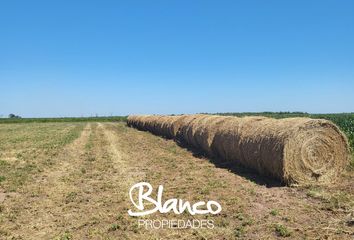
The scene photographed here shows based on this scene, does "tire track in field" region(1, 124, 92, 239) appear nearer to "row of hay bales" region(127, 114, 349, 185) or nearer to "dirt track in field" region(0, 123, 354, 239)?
"dirt track in field" region(0, 123, 354, 239)

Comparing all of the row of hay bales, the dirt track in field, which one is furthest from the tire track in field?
the row of hay bales

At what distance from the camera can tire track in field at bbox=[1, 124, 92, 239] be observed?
8.37 m

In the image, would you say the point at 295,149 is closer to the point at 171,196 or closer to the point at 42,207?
the point at 171,196

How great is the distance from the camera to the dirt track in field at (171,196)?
311 inches

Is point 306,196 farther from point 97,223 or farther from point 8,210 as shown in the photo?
point 8,210

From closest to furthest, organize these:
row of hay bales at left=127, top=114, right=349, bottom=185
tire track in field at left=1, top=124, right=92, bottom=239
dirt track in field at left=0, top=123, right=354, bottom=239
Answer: dirt track in field at left=0, top=123, right=354, bottom=239 < tire track in field at left=1, top=124, right=92, bottom=239 < row of hay bales at left=127, top=114, right=349, bottom=185

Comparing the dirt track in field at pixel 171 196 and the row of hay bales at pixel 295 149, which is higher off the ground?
the row of hay bales at pixel 295 149

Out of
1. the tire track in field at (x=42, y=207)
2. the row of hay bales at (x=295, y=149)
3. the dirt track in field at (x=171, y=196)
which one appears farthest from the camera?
the row of hay bales at (x=295, y=149)

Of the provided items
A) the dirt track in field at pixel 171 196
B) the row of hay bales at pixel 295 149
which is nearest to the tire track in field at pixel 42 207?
the dirt track in field at pixel 171 196

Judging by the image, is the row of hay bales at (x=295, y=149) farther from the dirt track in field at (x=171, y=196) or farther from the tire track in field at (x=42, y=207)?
the tire track in field at (x=42, y=207)

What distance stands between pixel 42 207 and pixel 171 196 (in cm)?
287

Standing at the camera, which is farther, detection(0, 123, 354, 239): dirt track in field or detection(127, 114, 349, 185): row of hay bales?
detection(127, 114, 349, 185): row of hay bales

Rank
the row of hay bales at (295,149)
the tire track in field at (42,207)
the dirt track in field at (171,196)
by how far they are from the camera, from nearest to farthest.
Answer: the dirt track in field at (171,196) < the tire track in field at (42,207) < the row of hay bales at (295,149)

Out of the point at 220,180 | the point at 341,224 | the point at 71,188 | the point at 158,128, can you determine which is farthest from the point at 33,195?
the point at 158,128
